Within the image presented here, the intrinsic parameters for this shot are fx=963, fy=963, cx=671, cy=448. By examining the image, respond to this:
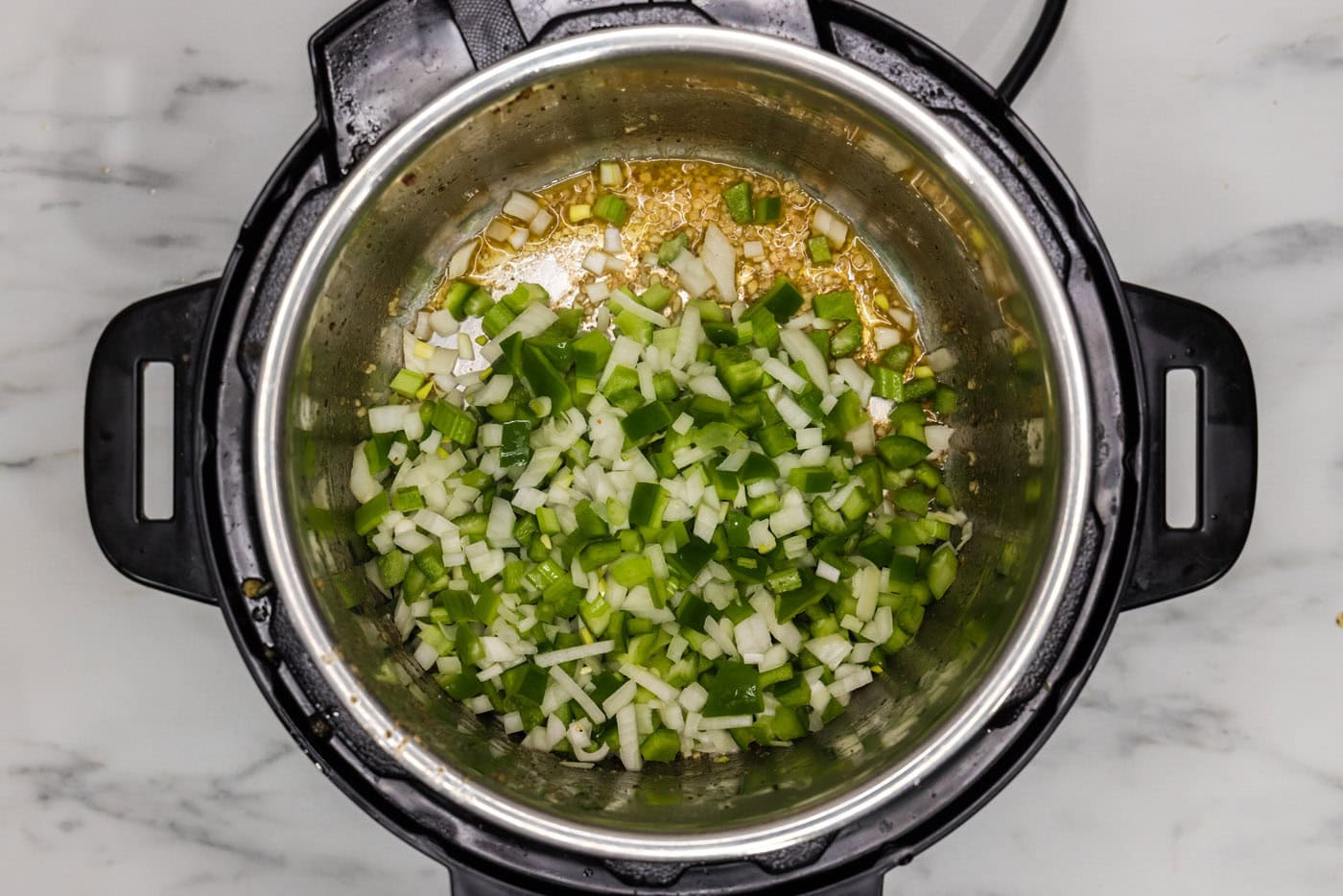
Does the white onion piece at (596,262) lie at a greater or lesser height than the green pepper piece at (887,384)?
greater

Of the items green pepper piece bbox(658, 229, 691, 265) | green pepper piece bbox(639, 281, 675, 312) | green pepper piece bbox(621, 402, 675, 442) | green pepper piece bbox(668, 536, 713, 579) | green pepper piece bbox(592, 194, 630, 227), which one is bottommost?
green pepper piece bbox(668, 536, 713, 579)

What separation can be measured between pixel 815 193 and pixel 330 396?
548 mm

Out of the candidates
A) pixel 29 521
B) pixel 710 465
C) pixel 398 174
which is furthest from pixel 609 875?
pixel 29 521

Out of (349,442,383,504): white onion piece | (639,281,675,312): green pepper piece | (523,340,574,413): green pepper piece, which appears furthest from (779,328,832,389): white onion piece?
(349,442,383,504): white onion piece

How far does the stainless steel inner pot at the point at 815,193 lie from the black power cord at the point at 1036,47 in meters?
0.21

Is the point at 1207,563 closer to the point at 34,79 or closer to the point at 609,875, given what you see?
the point at 609,875

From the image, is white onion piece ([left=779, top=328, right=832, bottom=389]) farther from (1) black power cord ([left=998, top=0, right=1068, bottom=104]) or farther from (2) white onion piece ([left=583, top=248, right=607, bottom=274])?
(1) black power cord ([left=998, top=0, right=1068, bottom=104])

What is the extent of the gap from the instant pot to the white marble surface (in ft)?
0.85

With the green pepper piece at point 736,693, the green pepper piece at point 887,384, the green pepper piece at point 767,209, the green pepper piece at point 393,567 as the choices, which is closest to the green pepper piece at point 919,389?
the green pepper piece at point 887,384

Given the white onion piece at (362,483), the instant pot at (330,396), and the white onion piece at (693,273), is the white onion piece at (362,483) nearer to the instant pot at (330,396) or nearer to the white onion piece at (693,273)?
the instant pot at (330,396)

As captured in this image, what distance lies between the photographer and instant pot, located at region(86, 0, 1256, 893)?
0.81 meters

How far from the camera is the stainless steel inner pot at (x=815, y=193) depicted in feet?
2.64

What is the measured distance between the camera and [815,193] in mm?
1045

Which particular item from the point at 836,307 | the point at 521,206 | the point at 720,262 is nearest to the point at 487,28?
the point at 521,206
